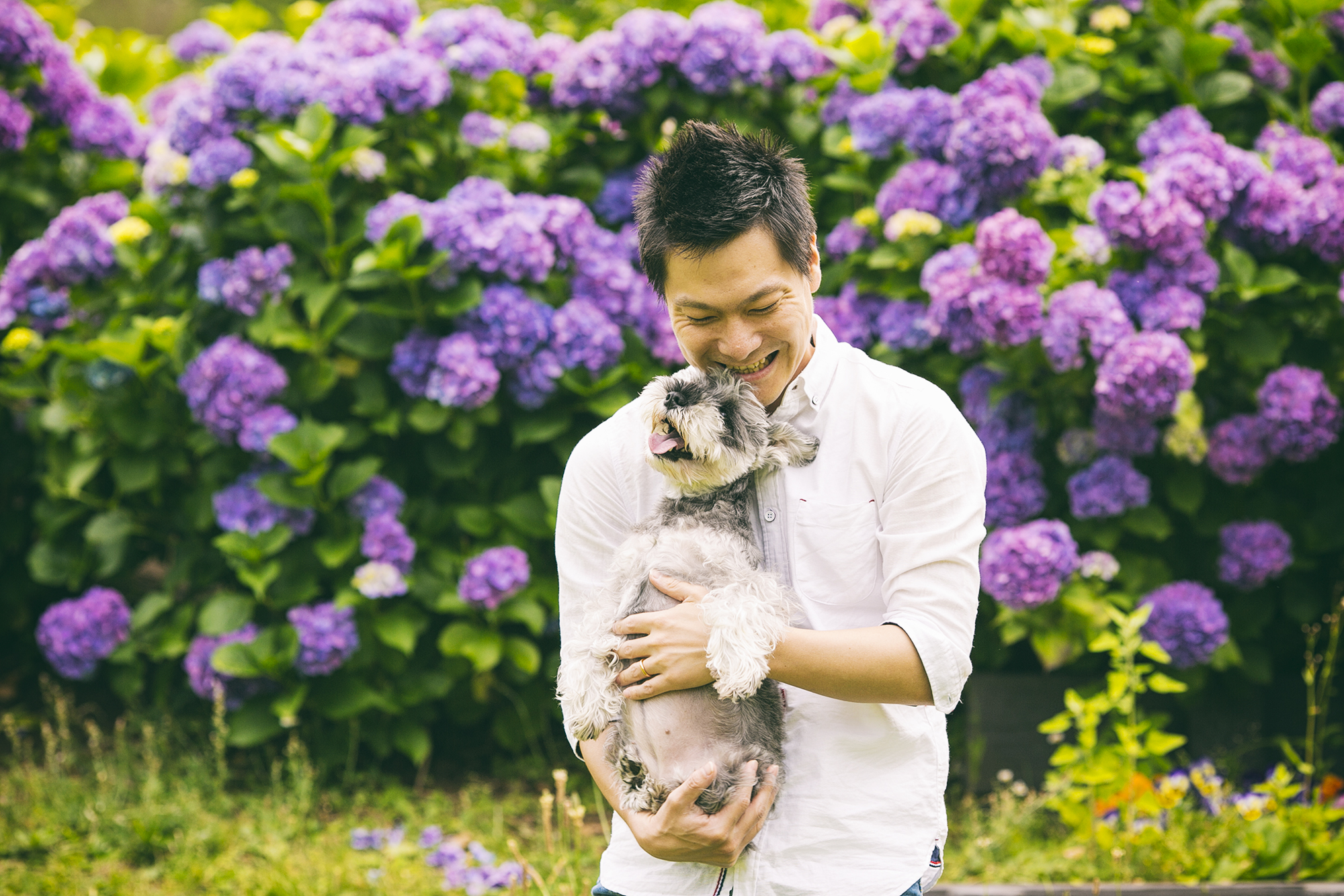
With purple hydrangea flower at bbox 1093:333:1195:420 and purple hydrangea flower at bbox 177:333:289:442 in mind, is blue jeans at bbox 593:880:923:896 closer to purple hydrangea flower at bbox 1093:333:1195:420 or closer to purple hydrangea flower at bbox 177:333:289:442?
purple hydrangea flower at bbox 1093:333:1195:420

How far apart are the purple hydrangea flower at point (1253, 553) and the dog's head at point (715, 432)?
2.87 m

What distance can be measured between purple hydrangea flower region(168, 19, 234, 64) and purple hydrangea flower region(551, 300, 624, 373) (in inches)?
122

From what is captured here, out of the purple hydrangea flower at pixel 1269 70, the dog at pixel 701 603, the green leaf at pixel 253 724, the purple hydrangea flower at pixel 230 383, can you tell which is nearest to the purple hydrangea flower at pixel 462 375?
the purple hydrangea flower at pixel 230 383

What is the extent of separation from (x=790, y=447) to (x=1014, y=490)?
226 centimetres

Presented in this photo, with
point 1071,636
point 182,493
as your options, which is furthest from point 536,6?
point 1071,636

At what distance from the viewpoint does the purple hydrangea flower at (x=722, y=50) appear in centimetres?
459

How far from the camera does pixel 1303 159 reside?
409cm

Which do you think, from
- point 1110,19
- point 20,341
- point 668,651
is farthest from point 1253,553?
point 20,341

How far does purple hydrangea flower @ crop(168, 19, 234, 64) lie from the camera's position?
5.72 meters

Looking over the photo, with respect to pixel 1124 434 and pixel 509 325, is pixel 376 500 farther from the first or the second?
pixel 1124 434

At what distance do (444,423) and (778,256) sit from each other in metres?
2.76

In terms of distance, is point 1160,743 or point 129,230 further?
point 129,230

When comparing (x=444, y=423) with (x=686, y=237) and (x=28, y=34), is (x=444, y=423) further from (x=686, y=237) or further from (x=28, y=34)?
(x=28, y=34)

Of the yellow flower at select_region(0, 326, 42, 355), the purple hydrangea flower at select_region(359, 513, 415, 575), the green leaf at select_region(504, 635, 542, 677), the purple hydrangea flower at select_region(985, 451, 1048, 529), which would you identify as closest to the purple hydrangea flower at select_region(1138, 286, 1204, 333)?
the purple hydrangea flower at select_region(985, 451, 1048, 529)
